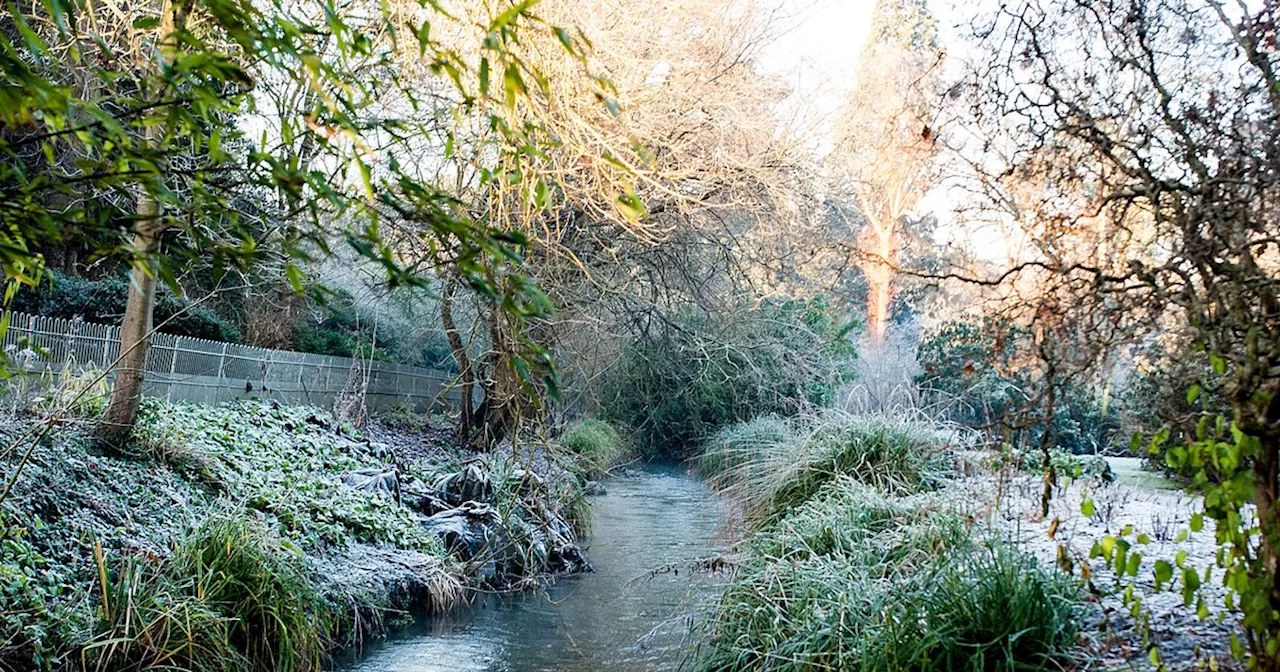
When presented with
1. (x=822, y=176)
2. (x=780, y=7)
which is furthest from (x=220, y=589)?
(x=822, y=176)

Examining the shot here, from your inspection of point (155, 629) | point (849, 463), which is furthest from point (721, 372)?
point (155, 629)

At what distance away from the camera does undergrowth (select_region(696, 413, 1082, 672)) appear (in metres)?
4.44

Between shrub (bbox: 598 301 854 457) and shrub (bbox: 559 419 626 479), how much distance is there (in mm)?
1097

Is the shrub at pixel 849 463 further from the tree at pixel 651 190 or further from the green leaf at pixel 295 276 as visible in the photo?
the green leaf at pixel 295 276

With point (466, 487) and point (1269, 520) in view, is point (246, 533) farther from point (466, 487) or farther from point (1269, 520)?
point (1269, 520)

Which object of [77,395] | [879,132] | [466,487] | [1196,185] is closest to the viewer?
[1196,185]

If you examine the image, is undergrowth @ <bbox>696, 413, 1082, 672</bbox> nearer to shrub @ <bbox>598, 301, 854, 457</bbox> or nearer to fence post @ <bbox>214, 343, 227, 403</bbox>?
shrub @ <bbox>598, 301, 854, 457</bbox>

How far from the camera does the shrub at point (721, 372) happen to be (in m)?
14.8

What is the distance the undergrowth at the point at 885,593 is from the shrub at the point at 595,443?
8.82m

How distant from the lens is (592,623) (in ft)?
26.3

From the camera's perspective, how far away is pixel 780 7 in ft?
38.8

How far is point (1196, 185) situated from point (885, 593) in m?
2.40

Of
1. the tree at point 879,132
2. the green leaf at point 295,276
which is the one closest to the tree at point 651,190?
the green leaf at point 295,276

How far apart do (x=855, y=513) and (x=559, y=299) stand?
435 centimetres
